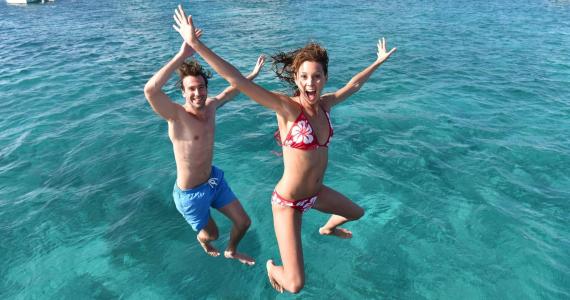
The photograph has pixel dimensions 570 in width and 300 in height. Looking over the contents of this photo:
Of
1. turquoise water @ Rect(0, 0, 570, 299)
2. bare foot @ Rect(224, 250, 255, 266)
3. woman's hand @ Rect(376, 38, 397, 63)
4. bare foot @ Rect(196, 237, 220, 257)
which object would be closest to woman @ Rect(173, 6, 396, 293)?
woman's hand @ Rect(376, 38, 397, 63)

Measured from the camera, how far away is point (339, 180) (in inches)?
298

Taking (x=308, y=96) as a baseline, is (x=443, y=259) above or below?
below

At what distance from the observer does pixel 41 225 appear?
6539 millimetres

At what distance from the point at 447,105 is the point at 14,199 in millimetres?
10214

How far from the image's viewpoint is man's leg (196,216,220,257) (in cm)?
530

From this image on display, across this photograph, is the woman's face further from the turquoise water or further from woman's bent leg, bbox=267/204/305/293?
the turquoise water

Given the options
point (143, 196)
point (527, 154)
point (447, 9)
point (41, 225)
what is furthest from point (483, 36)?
point (41, 225)

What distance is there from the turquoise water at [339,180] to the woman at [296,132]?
1.55m

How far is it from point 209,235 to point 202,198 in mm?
793

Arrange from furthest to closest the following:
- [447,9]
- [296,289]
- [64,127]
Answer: [447,9] < [64,127] < [296,289]

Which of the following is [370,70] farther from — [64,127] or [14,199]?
[64,127]

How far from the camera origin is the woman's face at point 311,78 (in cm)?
365

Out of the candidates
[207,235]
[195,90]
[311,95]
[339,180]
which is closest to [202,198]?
[207,235]

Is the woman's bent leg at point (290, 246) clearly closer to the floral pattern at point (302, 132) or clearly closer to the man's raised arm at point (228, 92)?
the floral pattern at point (302, 132)
